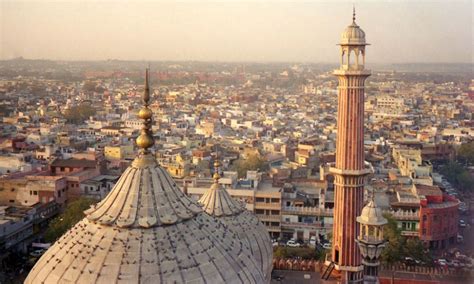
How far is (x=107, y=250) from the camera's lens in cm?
282

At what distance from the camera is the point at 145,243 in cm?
286

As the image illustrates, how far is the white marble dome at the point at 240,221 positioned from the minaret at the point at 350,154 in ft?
7.50

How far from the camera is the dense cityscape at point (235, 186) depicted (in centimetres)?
295

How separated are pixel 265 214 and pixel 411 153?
660 centimetres

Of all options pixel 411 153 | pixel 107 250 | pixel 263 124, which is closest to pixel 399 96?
pixel 263 124

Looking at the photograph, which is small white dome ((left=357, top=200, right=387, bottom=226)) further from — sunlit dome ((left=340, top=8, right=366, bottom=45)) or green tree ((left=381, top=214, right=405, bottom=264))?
green tree ((left=381, top=214, right=405, bottom=264))

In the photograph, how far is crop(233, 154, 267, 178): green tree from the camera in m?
15.3

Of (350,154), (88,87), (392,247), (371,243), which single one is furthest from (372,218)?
(88,87)

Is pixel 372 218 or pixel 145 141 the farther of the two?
pixel 372 218

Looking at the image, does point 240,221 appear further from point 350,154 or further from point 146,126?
point 350,154

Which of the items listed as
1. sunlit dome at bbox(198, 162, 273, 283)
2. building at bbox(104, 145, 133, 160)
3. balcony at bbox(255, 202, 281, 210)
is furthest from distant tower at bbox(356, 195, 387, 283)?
building at bbox(104, 145, 133, 160)

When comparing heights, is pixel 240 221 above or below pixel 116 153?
above

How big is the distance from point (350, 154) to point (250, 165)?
26.6ft

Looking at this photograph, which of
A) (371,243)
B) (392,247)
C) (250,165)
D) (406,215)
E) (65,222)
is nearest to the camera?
(371,243)
